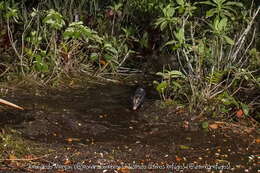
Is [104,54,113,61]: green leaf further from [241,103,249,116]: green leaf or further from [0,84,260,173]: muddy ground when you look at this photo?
[241,103,249,116]: green leaf

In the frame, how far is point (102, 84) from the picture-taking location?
16.0 feet

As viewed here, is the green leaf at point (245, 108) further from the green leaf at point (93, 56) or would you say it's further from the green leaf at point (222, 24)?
the green leaf at point (93, 56)

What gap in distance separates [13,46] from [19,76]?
0.30 meters

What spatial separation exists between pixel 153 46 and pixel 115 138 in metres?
2.34

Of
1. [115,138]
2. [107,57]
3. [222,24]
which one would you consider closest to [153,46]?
[107,57]

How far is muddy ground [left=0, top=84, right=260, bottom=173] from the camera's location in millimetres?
3133

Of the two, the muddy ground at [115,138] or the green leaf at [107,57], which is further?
the green leaf at [107,57]

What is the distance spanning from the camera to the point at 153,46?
18.9ft

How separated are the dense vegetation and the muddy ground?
0.89 ft

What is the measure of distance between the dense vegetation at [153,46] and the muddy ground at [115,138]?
270mm

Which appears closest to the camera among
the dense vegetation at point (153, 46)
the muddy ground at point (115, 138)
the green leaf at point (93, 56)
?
the muddy ground at point (115, 138)

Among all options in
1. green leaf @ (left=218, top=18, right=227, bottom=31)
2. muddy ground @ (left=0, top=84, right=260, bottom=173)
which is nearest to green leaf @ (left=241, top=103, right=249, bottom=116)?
muddy ground @ (left=0, top=84, right=260, bottom=173)

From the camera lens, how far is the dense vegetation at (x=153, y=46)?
4.00 meters

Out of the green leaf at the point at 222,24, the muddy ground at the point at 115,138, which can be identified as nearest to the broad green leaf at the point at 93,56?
the muddy ground at the point at 115,138
